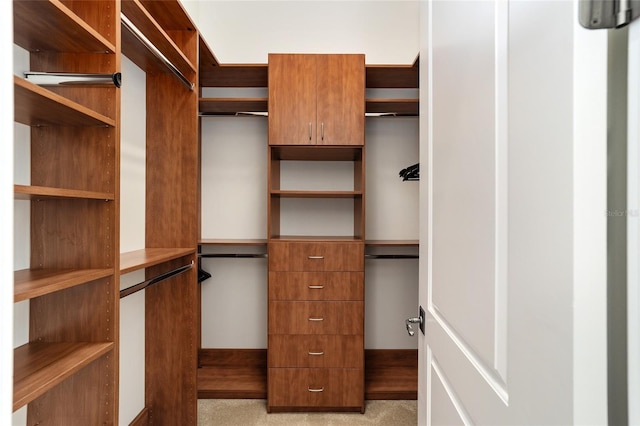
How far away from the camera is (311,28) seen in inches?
112

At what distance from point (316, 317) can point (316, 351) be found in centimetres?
21

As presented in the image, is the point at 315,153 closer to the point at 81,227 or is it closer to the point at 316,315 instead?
the point at 316,315

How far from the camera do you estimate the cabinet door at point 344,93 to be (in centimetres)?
239

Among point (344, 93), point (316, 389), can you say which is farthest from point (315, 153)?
point (316, 389)

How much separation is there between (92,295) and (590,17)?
1.44 meters

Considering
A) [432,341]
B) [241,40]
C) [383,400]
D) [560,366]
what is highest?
[241,40]

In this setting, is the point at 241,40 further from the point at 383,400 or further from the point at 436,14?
the point at 383,400

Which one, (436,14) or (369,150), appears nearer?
(436,14)

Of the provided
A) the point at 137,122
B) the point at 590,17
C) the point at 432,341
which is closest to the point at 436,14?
the point at 590,17

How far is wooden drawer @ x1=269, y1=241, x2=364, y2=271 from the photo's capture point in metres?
2.37

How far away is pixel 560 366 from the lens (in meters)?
0.44
